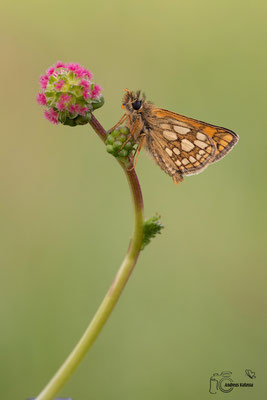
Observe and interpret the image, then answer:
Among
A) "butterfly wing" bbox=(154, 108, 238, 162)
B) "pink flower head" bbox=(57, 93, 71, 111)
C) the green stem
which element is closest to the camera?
the green stem

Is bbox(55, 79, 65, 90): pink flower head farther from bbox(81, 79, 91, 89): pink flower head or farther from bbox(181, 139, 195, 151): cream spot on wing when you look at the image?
bbox(181, 139, 195, 151): cream spot on wing

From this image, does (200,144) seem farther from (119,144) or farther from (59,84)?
(59,84)
